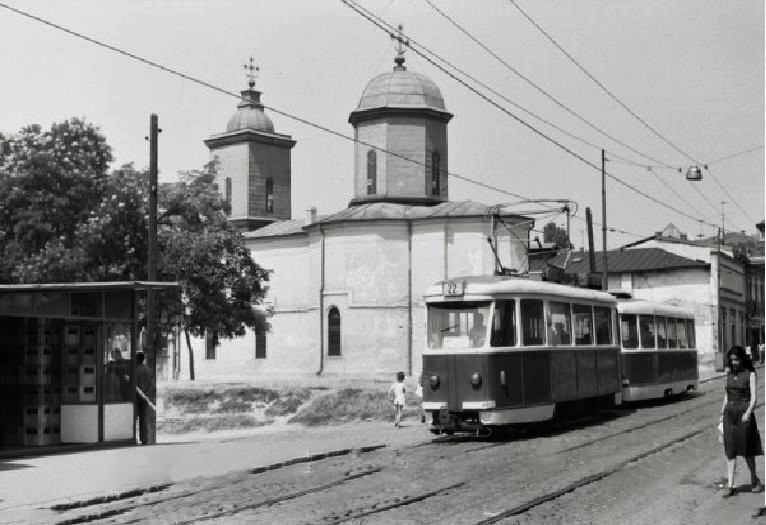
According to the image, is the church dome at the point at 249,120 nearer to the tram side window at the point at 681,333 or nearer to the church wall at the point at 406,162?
the church wall at the point at 406,162

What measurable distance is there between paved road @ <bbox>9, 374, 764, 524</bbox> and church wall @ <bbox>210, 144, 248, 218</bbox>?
166ft

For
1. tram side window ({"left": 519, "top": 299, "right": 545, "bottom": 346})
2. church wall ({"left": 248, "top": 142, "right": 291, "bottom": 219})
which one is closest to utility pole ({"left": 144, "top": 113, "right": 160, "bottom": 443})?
tram side window ({"left": 519, "top": 299, "right": 545, "bottom": 346})

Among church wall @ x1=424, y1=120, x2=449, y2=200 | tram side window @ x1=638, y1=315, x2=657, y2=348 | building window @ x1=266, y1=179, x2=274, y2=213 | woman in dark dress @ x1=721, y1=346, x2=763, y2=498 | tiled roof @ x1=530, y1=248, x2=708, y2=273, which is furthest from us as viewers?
building window @ x1=266, y1=179, x2=274, y2=213

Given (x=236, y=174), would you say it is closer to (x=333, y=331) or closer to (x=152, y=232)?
(x=333, y=331)

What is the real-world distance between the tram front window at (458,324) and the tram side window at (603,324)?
5.36 metres

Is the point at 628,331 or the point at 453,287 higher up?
the point at 453,287

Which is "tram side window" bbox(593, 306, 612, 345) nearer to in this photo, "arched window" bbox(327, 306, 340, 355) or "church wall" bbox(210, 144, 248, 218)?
"arched window" bbox(327, 306, 340, 355)

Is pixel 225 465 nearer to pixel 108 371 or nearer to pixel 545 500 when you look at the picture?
pixel 108 371

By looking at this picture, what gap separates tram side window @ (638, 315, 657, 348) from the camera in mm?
27359

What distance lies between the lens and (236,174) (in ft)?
225

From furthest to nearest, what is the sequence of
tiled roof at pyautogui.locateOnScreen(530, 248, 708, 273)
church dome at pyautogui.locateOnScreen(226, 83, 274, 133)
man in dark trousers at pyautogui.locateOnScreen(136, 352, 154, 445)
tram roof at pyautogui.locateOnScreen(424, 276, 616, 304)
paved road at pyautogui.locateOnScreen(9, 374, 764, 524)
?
church dome at pyautogui.locateOnScreen(226, 83, 274, 133) → tiled roof at pyautogui.locateOnScreen(530, 248, 708, 273) → man in dark trousers at pyautogui.locateOnScreen(136, 352, 154, 445) → tram roof at pyautogui.locateOnScreen(424, 276, 616, 304) → paved road at pyautogui.locateOnScreen(9, 374, 764, 524)

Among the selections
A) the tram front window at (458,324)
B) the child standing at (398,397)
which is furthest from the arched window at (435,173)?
the tram front window at (458,324)

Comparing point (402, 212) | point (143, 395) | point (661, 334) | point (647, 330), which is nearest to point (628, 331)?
point (647, 330)

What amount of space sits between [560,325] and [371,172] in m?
38.7
